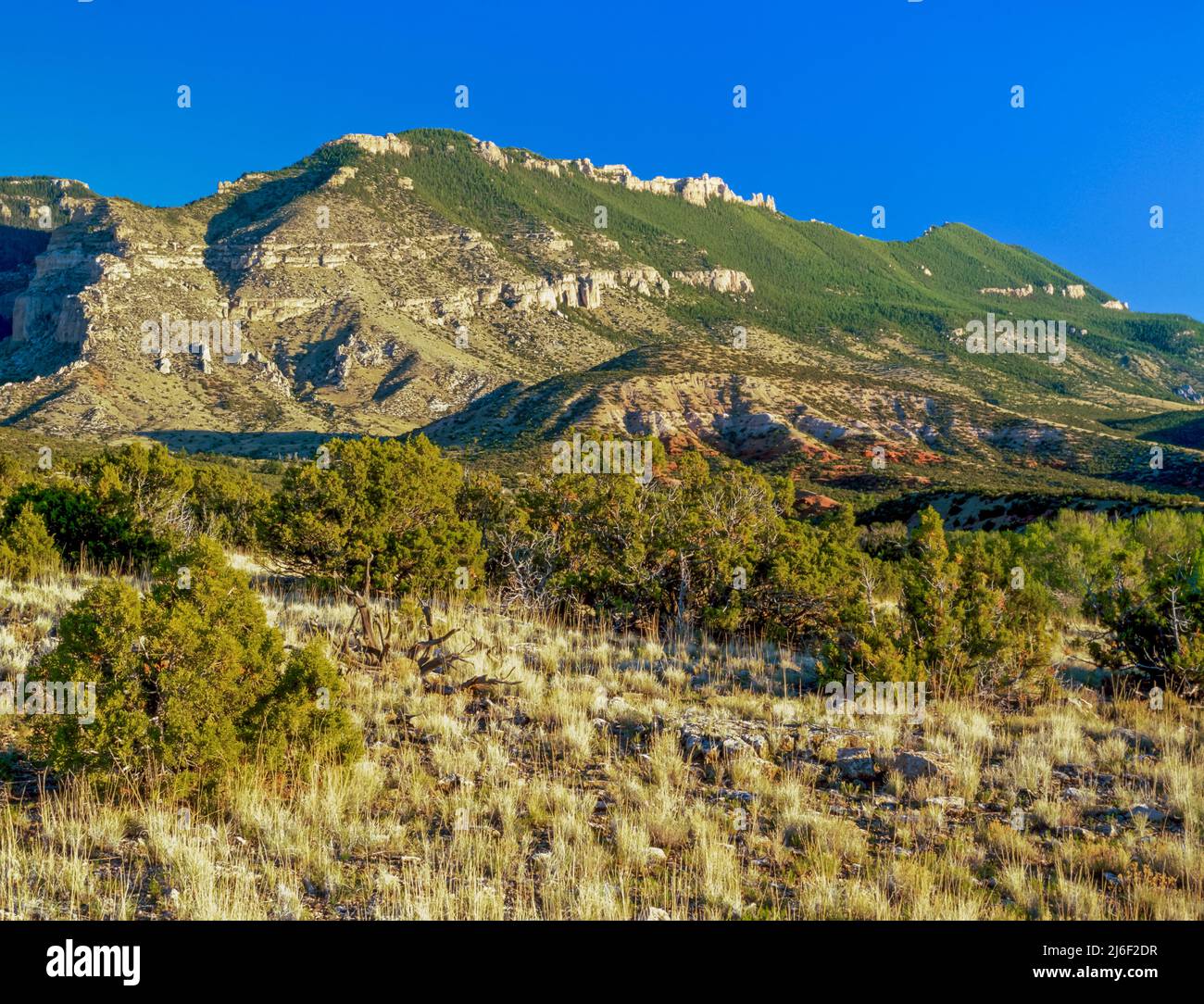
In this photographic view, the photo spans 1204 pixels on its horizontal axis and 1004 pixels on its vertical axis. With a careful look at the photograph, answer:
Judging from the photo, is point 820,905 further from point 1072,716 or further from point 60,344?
point 60,344

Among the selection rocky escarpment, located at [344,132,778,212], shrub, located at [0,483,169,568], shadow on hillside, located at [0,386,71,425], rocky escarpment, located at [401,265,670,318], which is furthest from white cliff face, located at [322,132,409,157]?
shrub, located at [0,483,169,568]

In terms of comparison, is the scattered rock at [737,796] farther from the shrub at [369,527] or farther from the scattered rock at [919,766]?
the shrub at [369,527]

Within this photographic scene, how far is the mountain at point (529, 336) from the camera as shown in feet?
232

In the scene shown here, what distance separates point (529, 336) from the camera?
126500 mm

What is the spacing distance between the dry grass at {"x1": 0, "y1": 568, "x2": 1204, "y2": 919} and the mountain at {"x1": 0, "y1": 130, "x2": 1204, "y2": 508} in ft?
143

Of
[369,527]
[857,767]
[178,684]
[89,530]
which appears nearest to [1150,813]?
[857,767]

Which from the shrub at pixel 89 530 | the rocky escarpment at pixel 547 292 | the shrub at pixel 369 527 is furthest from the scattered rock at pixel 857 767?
the rocky escarpment at pixel 547 292

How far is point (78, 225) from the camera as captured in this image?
424 feet

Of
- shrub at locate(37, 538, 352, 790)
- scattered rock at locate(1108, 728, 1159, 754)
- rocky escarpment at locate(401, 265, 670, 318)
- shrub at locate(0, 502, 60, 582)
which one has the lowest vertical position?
scattered rock at locate(1108, 728, 1159, 754)

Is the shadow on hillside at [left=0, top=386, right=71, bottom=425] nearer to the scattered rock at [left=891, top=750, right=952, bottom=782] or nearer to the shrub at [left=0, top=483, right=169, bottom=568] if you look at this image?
the shrub at [left=0, top=483, right=169, bottom=568]

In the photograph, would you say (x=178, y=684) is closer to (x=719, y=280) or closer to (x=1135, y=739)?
(x=1135, y=739)

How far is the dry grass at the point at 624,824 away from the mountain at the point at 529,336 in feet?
143

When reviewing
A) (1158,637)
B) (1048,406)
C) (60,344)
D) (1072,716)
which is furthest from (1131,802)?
(60,344)

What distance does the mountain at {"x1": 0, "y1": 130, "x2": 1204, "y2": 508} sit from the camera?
70562 mm
